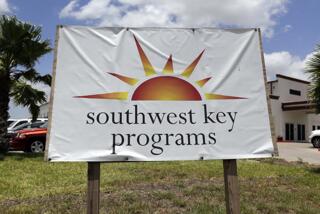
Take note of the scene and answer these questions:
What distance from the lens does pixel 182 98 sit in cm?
412

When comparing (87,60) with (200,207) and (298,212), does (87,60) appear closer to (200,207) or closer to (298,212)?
(200,207)

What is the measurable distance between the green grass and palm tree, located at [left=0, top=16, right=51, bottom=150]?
484 cm

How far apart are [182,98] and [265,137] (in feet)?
3.10

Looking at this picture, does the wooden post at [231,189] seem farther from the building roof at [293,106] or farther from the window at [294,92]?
the window at [294,92]

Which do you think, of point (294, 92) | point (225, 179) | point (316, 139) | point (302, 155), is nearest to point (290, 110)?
point (294, 92)

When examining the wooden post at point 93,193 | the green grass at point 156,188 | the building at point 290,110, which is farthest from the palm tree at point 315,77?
the building at point 290,110

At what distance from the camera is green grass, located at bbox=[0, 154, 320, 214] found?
19.7ft

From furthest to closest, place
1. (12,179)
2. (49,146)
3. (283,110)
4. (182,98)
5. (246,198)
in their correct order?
(283,110) < (12,179) < (246,198) < (182,98) < (49,146)

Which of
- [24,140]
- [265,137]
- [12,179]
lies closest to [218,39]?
[265,137]

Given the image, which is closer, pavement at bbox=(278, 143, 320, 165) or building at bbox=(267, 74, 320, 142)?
pavement at bbox=(278, 143, 320, 165)

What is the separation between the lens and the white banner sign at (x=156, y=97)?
154 inches

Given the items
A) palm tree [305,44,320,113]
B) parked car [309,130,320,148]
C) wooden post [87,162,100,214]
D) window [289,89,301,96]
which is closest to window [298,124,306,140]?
window [289,89,301,96]

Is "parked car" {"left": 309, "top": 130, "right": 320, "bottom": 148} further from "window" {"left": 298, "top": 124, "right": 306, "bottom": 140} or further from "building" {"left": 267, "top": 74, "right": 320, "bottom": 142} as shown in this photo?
"window" {"left": 298, "top": 124, "right": 306, "bottom": 140}

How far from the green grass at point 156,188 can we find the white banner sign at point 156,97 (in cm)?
202
